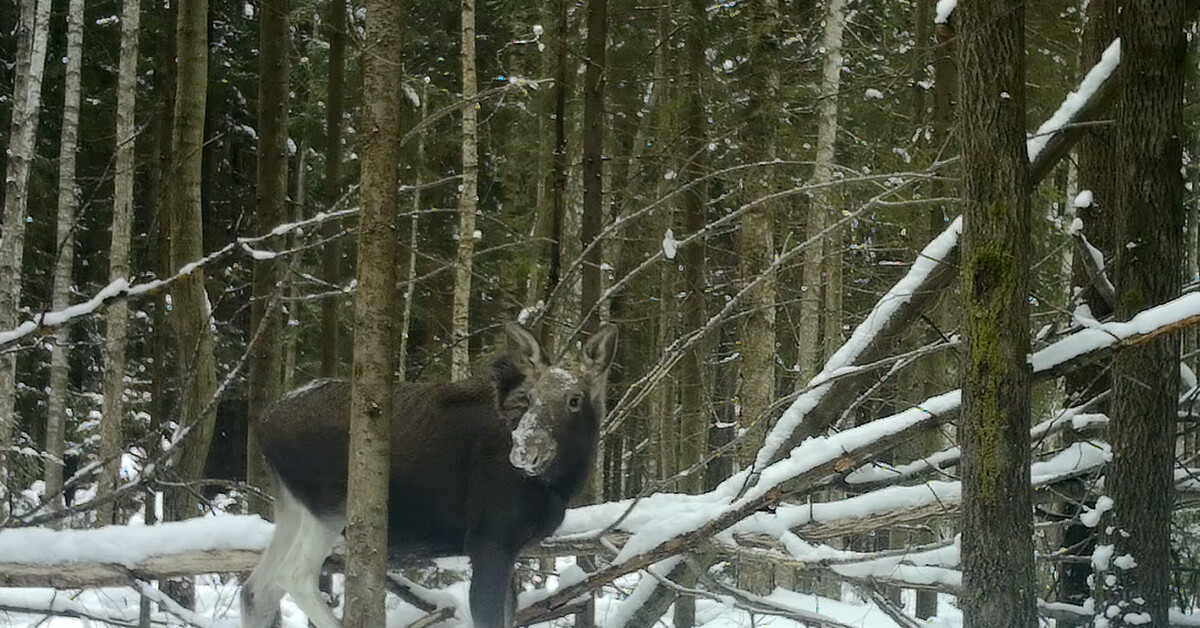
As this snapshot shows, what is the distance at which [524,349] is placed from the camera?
5629 mm

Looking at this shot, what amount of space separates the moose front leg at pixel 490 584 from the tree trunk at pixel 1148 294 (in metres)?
3.36

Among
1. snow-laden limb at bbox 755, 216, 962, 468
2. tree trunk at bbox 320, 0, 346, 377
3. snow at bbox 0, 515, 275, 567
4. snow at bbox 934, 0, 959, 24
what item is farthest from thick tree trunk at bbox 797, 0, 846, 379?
snow at bbox 0, 515, 275, 567

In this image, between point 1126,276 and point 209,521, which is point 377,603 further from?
point 1126,276

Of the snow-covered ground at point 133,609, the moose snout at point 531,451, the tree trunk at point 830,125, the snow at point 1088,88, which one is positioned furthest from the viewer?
the tree trunk at point 830,125

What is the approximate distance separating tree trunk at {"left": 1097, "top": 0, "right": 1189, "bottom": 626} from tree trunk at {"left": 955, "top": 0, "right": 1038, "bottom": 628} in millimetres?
1258

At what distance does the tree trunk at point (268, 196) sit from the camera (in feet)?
30.4

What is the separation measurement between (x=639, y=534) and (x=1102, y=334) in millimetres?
2505

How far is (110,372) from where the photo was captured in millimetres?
12148

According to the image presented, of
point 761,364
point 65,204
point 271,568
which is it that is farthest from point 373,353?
point 65,204

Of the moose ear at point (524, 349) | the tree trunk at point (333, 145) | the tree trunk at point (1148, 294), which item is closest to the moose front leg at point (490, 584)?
the moose ear at point (524, 349)

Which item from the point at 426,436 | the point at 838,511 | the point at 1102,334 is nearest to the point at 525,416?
the point at 426,436

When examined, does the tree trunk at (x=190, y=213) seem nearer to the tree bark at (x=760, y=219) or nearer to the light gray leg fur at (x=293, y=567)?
the light gray leg fur at (x=293, y=567)

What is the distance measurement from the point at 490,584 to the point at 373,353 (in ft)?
5.50

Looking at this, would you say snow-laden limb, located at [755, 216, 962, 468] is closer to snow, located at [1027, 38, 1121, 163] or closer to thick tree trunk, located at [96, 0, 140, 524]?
snow, located at [1027, 38, 1121, 163]
